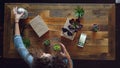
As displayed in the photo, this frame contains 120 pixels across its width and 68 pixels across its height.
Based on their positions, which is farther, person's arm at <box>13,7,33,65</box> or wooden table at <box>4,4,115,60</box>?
wooden table at <box>4,4,115,60</box>

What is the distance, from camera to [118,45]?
2131 millimetres

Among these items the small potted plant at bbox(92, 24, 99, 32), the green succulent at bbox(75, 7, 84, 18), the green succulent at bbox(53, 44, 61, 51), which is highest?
the green succulent at bbox(75, 7, 84, 18)

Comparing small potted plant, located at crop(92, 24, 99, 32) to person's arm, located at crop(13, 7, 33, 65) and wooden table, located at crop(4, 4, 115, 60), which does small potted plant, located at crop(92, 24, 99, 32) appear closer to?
wooden table, located at crop(4, 4, 115, 60)

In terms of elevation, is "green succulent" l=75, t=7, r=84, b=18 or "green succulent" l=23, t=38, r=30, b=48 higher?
"green succulent" l=75, t=7, r=84, b=18

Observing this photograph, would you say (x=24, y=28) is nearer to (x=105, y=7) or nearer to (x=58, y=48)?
(x=58, y=48)

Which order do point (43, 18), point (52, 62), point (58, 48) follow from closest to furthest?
point (52, 62) < point (58, 48) < point (43, 18)

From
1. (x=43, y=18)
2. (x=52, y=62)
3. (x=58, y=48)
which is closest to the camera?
(x=52, y=62)

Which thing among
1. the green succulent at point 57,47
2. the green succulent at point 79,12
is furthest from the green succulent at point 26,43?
the green succulent at point 79,12

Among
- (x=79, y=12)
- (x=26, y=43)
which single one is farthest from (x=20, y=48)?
(x=79, y=12)

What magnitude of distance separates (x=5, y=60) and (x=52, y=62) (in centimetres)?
75

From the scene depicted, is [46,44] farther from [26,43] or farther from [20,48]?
[20,48]

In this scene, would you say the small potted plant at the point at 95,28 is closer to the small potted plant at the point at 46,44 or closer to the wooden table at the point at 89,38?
the wooden table at the point at 89,38

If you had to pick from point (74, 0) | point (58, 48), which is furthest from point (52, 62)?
point (74, 0)

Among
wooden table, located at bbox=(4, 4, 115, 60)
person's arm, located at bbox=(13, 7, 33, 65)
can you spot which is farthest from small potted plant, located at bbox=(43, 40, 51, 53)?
person's arm, located at bbox=(13, 7, 33, 65)
